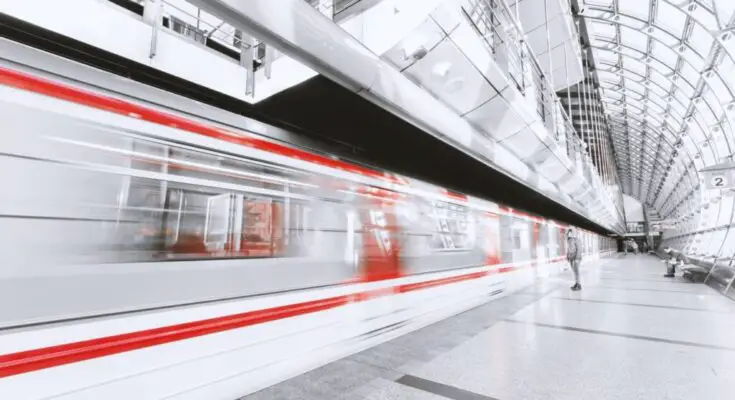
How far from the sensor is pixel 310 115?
10.4 feet

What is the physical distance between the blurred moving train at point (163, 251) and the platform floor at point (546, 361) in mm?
407

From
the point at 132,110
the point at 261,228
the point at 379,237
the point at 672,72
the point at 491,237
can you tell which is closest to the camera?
the point at 132,110

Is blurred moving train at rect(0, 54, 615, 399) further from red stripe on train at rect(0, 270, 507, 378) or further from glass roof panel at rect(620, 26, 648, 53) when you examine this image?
glass roof panel at rect(620, 26, 648, 53)

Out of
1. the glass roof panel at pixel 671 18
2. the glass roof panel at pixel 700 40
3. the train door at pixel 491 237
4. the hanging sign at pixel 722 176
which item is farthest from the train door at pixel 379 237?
the glass roof panel at pixel 700 40

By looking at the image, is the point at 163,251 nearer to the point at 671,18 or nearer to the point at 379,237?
the point at 379,237

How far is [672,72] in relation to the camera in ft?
58.5

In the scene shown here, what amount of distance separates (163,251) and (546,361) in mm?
3234

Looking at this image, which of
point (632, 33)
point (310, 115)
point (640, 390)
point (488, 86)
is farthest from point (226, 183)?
point (632, 33)

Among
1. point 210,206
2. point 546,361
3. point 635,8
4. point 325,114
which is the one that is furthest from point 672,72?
point 210,206

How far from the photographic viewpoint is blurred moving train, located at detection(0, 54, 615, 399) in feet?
5.39

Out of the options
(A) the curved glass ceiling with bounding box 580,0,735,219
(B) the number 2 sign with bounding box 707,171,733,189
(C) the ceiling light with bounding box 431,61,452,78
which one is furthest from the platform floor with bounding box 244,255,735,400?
(A) the curved glass ceiling with bounding box 580,0,735,219

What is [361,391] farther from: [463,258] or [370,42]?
[463,258]

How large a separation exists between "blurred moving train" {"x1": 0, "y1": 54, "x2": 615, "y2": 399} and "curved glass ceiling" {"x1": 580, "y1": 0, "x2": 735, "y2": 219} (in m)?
15.2

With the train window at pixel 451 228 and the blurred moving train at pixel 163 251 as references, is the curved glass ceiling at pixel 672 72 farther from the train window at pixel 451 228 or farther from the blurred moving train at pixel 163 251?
the blurred moving train at pixel 163 251
